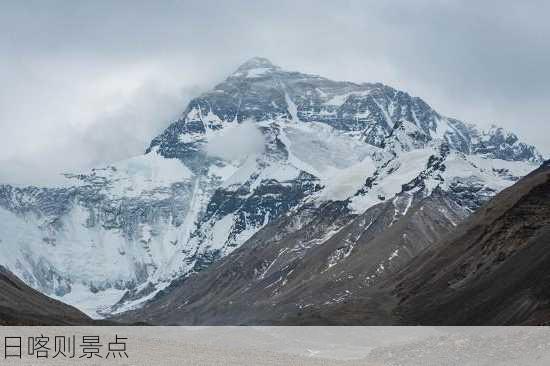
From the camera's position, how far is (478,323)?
589ft

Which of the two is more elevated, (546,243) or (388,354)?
(546,243)

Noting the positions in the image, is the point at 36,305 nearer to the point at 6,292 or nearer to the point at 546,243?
the point at 6,292

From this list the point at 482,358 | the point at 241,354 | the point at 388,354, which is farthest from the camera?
the point at 388,354

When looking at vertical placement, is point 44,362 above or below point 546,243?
below

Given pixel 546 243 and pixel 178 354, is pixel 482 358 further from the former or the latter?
pixel 546 243

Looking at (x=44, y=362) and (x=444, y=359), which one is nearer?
(x=44, y=362)

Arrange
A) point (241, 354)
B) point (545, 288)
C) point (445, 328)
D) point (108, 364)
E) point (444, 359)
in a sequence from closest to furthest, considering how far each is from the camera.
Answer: point (108, 364) → point (241, 354) → point (444, 359) → point (545, 288) → point (445, 328)

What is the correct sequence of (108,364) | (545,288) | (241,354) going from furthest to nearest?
(545,288) < (241,354) < (108,364)

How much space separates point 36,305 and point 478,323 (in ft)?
262

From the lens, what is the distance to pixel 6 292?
643 feet

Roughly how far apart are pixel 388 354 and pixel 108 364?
69968mm

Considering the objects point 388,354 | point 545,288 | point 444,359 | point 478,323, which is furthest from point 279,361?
point 478,323

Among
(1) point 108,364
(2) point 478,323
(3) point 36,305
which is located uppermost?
(3) point 36,305

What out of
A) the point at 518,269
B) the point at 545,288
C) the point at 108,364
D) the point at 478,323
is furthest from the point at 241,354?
the point at 518,269
